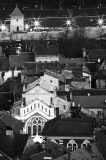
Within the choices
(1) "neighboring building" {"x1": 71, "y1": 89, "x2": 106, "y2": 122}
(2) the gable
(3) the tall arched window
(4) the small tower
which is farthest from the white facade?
Answer: (4) the small tower

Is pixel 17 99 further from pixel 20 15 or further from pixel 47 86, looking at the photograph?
pixel 20 15

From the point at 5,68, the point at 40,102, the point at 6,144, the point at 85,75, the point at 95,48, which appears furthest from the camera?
the point at 95,48

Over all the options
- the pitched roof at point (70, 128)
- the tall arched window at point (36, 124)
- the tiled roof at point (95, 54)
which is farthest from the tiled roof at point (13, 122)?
the tiled roof at point (95, 54)

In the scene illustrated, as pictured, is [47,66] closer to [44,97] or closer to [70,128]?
[44,97]

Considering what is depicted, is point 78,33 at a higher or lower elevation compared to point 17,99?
higher

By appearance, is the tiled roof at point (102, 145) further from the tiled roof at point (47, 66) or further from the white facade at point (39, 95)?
the tiled roof at point (47, 66)

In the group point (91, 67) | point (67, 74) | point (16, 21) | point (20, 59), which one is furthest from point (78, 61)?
point (16, 21)

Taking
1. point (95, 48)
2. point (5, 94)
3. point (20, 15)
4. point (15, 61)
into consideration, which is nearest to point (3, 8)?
Answer: point (20, 15)
